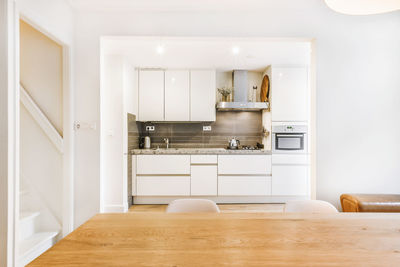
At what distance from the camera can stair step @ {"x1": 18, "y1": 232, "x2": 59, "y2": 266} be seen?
2172mm

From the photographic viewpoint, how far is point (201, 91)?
15.1 ft

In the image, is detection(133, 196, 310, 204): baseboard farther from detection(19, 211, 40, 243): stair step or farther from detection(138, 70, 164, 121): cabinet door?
detection(19, 211, 40, 243): stair step

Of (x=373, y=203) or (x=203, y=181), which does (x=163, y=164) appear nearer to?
(x=203, y=181)

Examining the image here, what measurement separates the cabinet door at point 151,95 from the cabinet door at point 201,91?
0.55 meters

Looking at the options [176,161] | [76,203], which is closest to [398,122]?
[176,161]

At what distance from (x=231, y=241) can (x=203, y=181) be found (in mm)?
3137

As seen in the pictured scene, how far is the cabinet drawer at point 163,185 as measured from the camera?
4180 mm

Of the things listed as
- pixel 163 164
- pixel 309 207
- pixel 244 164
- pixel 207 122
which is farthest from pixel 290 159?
pixel 309 207

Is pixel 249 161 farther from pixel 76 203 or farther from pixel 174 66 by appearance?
pixel 76 203

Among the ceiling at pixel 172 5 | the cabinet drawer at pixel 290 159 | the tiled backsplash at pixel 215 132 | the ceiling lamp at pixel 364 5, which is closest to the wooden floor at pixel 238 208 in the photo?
the cabinet drawer at pixel 290 159

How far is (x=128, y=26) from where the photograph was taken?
109 inches

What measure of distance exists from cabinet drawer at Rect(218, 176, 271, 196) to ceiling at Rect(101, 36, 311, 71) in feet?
6.31

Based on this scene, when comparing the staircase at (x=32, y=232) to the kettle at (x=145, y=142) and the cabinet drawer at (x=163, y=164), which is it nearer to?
the cabinet drawer at (x=163, y=164)

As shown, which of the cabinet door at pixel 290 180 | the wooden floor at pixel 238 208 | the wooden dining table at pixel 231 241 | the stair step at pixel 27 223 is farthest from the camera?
the cabinet door at pixel 290 180
